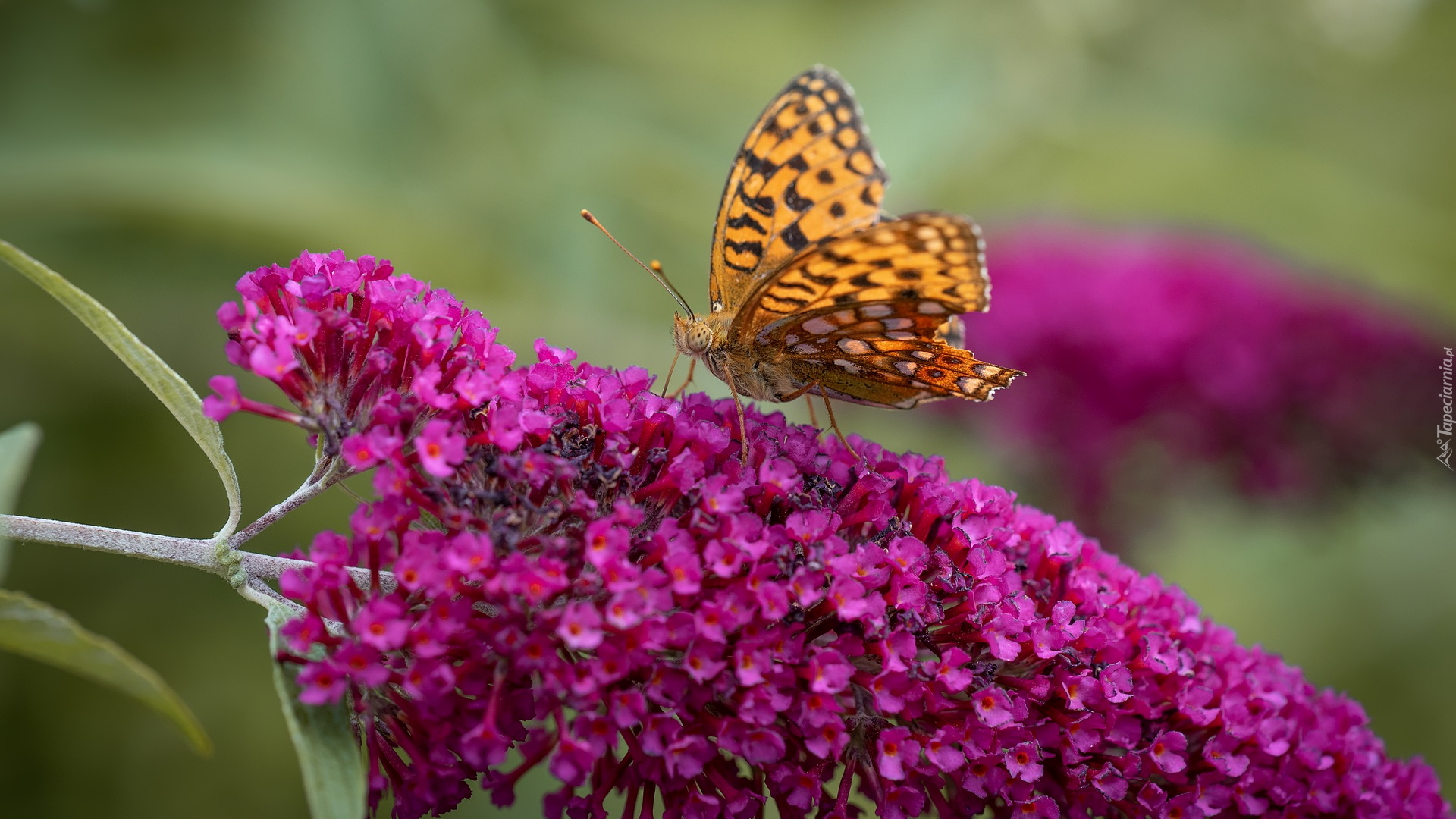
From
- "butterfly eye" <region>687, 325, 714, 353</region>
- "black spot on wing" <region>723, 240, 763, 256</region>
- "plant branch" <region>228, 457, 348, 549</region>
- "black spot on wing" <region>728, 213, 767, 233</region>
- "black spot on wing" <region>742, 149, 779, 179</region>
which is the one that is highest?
"black spot on wing" <region>742, 149, 779, 179</region>

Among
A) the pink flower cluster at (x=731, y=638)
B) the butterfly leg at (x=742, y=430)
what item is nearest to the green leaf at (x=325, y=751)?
the pink flower cluster at (x=731, y=638)

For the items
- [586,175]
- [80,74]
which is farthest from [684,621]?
[80,74]

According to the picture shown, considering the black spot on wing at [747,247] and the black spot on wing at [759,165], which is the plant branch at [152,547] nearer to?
the black spot on wing at [747,247]

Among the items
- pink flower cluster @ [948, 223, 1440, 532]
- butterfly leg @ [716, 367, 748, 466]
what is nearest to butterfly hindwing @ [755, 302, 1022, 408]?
butterfly leg @ [716, 367, 748, 466]

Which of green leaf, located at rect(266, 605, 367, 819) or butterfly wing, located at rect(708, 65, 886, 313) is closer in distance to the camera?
green leaf, located at rect(266, 605, 367, 819)

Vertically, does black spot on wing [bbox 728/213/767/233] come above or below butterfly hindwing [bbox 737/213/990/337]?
above

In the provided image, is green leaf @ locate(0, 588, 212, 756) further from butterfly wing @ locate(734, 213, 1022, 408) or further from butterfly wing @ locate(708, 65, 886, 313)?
butterfly wing @ locate(708, 65, 886, 313)

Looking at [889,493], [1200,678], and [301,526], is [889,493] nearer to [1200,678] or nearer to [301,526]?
[1200,678]

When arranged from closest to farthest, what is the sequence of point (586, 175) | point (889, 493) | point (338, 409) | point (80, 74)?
point (338, 409)
point (889, 493)
point (80, 74)
point (586, 175)
